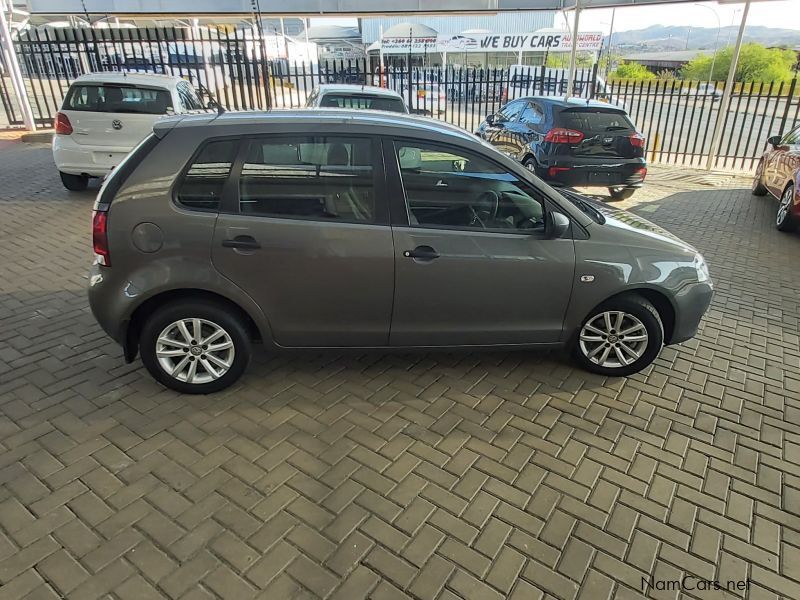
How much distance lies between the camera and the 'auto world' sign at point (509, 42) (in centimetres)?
3569

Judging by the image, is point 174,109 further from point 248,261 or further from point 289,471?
point 289,471

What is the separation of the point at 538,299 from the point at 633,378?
3.37ft

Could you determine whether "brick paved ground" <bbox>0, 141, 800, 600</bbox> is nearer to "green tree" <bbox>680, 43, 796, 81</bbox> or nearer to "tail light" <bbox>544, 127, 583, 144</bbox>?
"tail light" <bbox>544, 127, 583, 144</bbox>

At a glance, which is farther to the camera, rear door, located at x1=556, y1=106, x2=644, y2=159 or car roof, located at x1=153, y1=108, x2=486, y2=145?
rear door, located at x1=556, y1=106, x2=644, y2=159

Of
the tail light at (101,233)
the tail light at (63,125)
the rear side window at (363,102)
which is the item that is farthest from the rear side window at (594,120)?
the tail light at (63,125)

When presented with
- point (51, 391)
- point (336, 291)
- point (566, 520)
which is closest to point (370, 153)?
point (336, 291)

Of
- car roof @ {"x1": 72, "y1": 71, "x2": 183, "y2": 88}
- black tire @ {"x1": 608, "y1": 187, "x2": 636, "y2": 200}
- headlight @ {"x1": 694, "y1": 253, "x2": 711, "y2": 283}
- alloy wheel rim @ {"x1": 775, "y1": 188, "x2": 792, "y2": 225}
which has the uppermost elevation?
car roof @ {"x1": 72, "y1": 71, "x2": 183, "y2": 88}

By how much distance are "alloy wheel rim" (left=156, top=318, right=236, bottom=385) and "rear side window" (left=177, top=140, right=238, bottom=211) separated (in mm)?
712

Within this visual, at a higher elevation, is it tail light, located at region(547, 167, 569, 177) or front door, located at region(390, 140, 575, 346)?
front door, located at region(390, 140, 575, 346)

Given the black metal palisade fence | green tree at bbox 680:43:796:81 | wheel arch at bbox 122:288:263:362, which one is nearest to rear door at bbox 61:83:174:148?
the black metal palisade fence

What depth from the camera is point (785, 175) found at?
25.6ft

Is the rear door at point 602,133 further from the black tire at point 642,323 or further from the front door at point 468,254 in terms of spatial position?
the front door at point 468,254

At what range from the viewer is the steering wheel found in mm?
3344

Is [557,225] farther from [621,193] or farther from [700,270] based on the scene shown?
[621,193]
